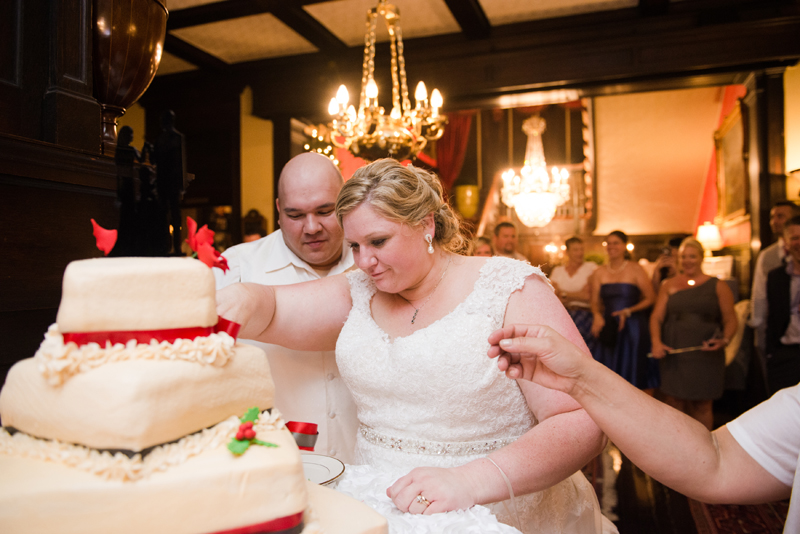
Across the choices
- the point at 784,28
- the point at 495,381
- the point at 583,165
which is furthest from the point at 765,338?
the point at 583,165

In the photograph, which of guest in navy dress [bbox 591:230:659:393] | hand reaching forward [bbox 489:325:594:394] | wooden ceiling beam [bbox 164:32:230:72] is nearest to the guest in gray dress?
guest in navy dress [bbox 591:230:659:393]

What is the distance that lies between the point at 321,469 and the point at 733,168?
863 centimetres

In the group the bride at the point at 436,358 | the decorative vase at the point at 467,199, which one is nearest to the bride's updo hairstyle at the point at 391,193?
the bride at the point at 436,358

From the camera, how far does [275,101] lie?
713 centimetres

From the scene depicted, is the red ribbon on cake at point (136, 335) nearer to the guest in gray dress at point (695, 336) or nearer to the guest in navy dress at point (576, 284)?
the guest in gray dress at point (695, 336)

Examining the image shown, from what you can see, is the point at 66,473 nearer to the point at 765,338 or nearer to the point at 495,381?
the point at 495,381

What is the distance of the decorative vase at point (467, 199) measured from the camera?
11984mm

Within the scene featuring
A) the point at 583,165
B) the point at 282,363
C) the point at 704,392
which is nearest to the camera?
the point at 282,363

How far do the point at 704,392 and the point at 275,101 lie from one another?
5921 millimetres

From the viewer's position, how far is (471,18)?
5676 mm

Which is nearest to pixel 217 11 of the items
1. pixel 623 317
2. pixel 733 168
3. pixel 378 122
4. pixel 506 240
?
pixel 378 122

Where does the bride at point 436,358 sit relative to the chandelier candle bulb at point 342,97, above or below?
below

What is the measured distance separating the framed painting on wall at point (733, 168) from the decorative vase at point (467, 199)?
4.72 metres

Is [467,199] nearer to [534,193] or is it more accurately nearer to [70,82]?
[534,193]
